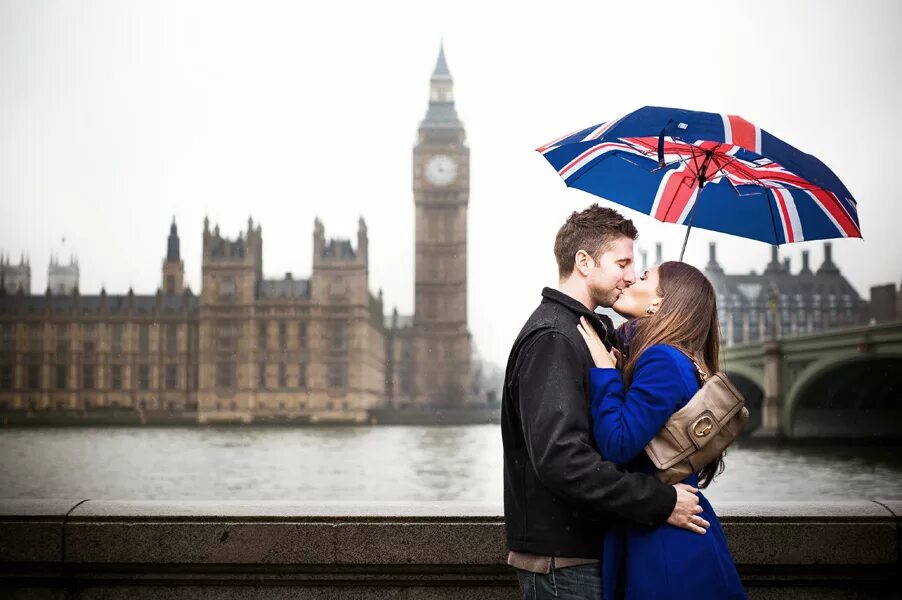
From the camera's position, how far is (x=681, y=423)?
6.43 ft

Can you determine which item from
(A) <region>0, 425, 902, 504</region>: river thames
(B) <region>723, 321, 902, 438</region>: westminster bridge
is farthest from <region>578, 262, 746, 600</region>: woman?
(B) <region>723, 321, 902, 438</region>: westminster bridge

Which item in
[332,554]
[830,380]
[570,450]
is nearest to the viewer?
[570,450]

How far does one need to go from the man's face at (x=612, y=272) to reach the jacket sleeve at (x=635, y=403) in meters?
0.19

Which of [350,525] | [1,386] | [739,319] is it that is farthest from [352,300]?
[350,525]

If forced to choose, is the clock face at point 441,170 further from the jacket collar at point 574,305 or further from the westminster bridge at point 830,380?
the jacket collar at point 574,305

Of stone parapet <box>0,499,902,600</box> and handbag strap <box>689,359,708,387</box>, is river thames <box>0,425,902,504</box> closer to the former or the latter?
stone parapet <box>0,499,902,600</box>

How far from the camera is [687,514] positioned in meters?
1.97

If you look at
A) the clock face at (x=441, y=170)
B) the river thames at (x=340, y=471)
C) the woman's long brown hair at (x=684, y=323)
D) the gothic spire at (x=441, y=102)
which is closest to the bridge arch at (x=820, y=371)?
the river thames at (x=340, y=471)

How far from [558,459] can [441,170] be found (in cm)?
8187

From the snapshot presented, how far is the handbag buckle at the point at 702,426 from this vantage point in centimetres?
196

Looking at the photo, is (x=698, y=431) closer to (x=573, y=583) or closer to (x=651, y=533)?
(x=651, y=533)

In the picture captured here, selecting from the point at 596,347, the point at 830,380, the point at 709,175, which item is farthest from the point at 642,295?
the point at 830,380

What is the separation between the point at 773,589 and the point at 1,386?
3115 inches

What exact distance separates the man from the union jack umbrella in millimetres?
332
